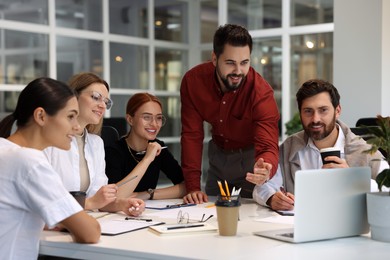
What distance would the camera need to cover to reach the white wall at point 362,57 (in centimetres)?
575

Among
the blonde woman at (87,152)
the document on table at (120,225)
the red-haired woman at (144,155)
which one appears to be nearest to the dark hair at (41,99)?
the document on table at (120,225)

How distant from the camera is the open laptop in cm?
202

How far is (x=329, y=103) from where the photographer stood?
119 inches

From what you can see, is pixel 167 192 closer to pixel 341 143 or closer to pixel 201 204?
pixel 201 204

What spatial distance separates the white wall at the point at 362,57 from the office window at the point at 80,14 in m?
3.74

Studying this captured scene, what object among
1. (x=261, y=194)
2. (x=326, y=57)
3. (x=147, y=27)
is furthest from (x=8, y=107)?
(x=261, y=194)

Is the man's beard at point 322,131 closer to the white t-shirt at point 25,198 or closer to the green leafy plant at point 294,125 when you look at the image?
the white t-shirt at point 25,198

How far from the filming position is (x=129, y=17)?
9055 millimetres

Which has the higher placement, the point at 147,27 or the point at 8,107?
the point at 147,27

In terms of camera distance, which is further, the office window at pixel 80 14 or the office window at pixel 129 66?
the office window at pixel 129 66

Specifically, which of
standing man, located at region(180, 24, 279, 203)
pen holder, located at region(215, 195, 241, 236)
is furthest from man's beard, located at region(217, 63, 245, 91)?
pen holder, located at region(215, 195, 241, 236)

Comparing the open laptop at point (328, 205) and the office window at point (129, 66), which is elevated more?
the office window at point (129, 66)

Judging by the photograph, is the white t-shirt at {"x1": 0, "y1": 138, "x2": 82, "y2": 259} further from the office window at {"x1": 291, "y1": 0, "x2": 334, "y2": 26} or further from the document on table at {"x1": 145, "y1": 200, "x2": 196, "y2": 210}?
the office window at {"x1": 291, "y1": 0, "x2": 334, "y2": 26}

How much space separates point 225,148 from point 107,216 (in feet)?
3.73
